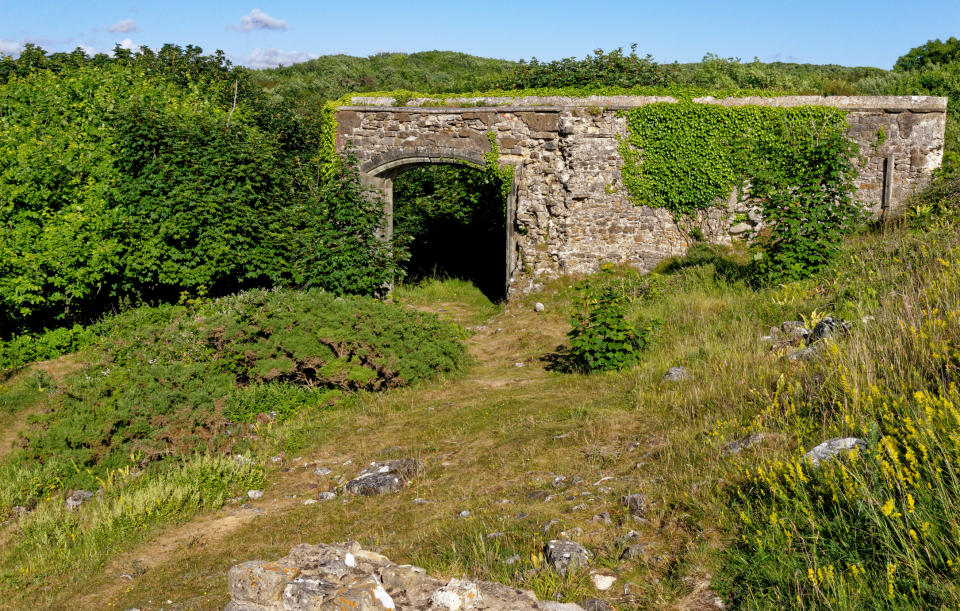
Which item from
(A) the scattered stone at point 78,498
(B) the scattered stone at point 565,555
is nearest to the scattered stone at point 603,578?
(B) the scattered stone at point 565,555

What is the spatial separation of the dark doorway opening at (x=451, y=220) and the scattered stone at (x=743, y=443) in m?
12.3

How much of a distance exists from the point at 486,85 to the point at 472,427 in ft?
42.9

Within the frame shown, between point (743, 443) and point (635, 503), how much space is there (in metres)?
0.94

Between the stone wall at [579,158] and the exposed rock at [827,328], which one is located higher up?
the stone wall at [579,158]

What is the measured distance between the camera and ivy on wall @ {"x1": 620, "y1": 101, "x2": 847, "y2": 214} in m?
12.7

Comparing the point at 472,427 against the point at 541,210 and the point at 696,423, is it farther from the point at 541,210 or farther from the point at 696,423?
the point at 541,210

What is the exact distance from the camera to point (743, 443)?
4.73 metres

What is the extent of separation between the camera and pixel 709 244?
13.1 metres

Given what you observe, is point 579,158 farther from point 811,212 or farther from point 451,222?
point 451,222

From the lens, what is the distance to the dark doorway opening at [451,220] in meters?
17.3

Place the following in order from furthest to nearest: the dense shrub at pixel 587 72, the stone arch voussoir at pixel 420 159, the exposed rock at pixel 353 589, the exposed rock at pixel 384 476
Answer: the dense shrub at pixel 587 72 → the stone arch voussoir at pixel 420 159 → the exposed rock at pixel 384 476 → the exposed rock at pixel 353 589

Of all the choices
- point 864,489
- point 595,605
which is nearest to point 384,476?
point 595,605

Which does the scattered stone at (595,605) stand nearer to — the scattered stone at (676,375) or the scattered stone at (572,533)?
the scattered stone at (572,533)

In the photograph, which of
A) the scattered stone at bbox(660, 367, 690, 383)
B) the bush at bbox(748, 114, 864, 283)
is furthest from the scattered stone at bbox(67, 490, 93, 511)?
the bush at bbox(748, 114, 864, 283)
